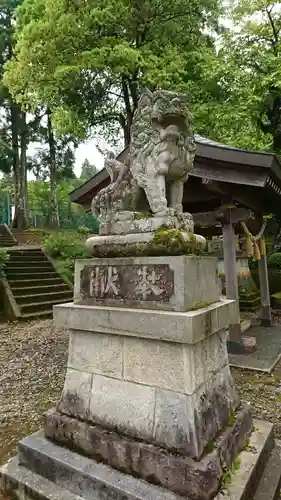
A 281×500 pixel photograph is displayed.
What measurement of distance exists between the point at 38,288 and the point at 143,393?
8789 millimetres

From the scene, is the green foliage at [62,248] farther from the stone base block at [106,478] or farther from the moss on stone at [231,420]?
the moss on stone at [231,420]

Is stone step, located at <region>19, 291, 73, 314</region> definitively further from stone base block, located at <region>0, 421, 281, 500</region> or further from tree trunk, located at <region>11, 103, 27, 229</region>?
tree trunk, located at <region>11, 103, 27, 229</region>

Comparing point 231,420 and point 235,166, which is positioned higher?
point 235,166

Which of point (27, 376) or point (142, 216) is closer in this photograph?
point (142, 216)

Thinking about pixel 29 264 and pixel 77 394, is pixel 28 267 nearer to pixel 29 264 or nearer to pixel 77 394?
pixel 29 264

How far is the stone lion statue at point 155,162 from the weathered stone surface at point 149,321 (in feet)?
2.57

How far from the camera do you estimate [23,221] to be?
20.2 m

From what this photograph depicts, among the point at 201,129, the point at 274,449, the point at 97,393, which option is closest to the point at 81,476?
the point at 97,393

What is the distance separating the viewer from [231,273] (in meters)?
5.81

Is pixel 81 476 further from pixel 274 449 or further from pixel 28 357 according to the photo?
pixel 28 357

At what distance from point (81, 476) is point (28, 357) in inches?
164

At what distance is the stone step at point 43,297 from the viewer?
9445 mm

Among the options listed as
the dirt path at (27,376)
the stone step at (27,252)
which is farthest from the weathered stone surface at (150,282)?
the stone step at (27,252)

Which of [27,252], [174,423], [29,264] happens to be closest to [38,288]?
[29,264]
